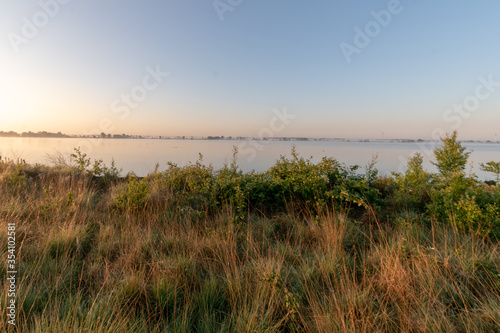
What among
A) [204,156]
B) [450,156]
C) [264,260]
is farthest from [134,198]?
[204,156]

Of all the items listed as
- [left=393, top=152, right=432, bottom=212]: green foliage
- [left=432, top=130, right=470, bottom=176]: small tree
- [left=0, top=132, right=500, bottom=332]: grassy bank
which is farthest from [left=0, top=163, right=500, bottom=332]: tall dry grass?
[left=432, top=130, right=470, bottom=176]: small tree

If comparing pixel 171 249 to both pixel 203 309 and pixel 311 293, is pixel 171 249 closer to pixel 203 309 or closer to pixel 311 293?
pixel 203 309

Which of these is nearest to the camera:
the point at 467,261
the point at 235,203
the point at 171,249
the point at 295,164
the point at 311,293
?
the point at 311,293

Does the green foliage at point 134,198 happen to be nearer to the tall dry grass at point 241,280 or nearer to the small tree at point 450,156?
the tall dry grass at point 241,280

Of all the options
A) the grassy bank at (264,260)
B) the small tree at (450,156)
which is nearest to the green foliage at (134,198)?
the grassy bank at (264,260)

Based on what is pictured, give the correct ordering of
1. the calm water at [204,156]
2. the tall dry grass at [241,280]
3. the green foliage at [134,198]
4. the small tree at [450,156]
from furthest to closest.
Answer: the calm water at [204,156] → the small tree at [450,156] → the green foliage at [134,198] → the tall dry grass at [241,280]

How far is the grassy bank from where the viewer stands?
202cm

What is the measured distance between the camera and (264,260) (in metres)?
2.95

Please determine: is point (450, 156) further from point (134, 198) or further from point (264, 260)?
point (134, 198)

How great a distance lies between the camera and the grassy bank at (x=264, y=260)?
79.4 inches

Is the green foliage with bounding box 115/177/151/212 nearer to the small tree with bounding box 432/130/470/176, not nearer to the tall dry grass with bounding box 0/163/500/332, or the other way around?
the tall dry grass with bounding box 0/163/500/332

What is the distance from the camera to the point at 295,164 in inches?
212

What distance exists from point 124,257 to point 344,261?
Result: 9.52 ft

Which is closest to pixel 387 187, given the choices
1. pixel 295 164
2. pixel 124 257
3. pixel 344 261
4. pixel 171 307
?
pixel 295 164
